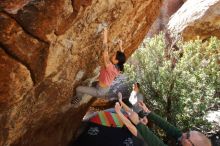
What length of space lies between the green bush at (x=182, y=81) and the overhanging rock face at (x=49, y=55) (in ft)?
12.4

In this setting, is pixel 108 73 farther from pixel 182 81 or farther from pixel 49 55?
pixel 182 81

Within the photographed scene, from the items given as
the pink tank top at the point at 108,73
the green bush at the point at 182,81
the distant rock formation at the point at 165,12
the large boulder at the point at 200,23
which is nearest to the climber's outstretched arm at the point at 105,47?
the pink tank top at the point at 108,73

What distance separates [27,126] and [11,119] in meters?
0.77

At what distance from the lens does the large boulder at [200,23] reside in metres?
18.7

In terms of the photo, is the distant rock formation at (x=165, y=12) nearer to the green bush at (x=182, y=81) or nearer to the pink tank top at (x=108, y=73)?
the green bush at (x=182, y=81)

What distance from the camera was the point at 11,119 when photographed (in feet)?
22.6

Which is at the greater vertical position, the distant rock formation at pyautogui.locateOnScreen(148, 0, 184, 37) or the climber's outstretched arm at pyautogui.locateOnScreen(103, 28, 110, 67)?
the distant rock formation at pyautogui.locateOnScreen(148, 0, 184, 37)

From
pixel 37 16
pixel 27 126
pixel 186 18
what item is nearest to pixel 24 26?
pixel 37 16

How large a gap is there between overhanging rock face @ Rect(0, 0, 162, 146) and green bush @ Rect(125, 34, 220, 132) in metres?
3.77

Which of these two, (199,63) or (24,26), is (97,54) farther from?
(199,63)

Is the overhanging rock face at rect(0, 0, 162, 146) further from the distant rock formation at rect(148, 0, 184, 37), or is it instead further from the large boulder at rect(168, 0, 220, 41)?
the distant rock formation at rect(148, 0, 184, 37)

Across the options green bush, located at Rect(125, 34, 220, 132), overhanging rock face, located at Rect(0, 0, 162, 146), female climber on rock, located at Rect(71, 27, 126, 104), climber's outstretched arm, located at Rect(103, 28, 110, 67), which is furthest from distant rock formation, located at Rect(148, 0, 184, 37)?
climber's outstretched arm, located at Rect(103, 28, 110, 67)

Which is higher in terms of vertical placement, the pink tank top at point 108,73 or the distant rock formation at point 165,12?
the distant rock formation at point 165,12

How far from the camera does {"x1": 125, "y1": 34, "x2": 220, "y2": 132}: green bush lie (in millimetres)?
12523
